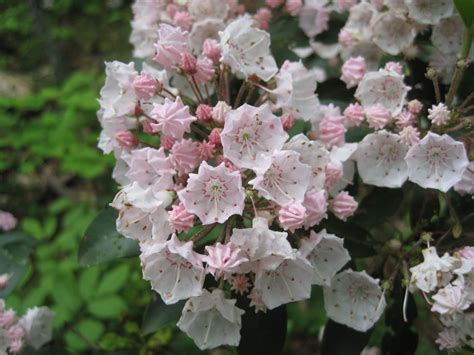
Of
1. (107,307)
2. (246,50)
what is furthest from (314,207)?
(107,307)

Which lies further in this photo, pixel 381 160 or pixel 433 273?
pixel 381 160

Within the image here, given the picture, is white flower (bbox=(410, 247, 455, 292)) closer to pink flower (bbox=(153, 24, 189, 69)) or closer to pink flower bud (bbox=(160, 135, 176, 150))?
pink flower bud (bbox=(160, 135, 176, 150))

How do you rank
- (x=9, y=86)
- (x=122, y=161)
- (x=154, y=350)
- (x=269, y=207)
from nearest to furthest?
(x=269, y=207), (x=122, y=161), (x=154, y=350), (x=9, y=86)

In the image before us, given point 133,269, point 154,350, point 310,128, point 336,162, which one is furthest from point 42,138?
point 336,162

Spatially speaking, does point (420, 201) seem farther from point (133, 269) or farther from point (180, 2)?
point (133, 269)

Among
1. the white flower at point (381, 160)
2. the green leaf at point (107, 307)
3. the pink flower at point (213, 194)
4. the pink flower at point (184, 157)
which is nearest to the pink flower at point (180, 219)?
the pink flower at point (213, 194)

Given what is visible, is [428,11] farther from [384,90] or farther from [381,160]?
[381,160]
